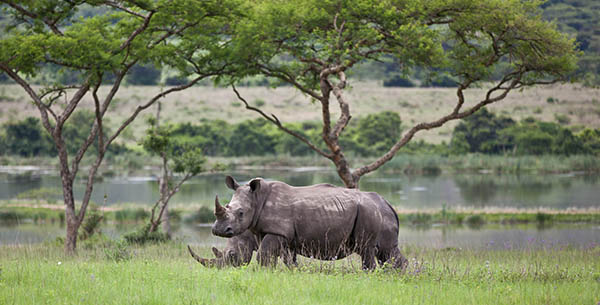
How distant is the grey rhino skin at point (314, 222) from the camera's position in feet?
32.0

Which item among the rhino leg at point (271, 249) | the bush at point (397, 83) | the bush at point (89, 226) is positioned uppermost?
the bush at point (397, 83)

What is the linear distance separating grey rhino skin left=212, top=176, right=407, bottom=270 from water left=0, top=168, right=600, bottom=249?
8.75 m

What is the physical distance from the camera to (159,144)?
69.3ft

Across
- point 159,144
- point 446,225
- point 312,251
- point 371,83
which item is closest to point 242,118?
point 371,83

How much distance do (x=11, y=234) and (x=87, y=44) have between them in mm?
12924

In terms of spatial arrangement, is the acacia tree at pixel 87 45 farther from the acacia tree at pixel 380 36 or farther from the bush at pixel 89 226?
the bush at pixel 89 226

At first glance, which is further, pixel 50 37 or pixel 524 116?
pixel 524 116

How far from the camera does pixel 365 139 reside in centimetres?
6912

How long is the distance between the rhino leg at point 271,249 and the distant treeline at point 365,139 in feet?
187

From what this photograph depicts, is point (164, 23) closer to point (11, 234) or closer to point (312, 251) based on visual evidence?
point (312, 251)

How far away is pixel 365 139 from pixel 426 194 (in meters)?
26.2

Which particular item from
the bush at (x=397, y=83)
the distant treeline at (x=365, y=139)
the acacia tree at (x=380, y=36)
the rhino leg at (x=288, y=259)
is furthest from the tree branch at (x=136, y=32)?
the bush at (x=397, y=83)

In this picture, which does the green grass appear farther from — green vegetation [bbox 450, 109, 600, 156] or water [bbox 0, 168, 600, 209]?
green vegetation [bbox 450, 109, 600, 156]

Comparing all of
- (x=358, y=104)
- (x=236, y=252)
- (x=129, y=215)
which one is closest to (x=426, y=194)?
(x=129, y=215)
